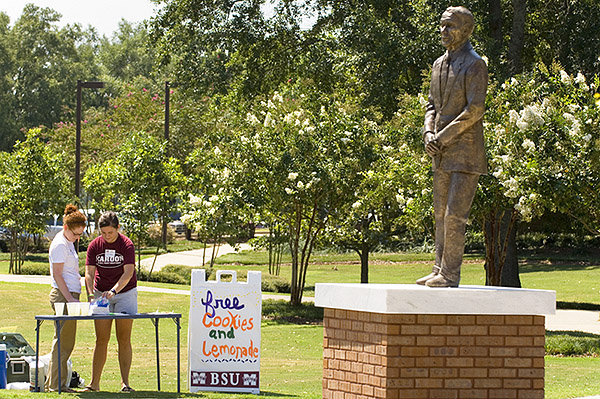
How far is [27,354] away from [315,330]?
9661 mm

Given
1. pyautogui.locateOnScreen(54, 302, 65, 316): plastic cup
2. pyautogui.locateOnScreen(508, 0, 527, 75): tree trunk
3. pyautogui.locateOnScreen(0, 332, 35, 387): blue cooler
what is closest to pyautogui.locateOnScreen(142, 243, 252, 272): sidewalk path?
pyautogui.locateOnScreen(508, 0, 527, 75): tree trunk

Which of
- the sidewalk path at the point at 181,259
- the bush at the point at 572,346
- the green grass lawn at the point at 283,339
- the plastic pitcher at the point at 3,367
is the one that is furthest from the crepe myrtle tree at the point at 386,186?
the sidewalk path at the point at 181,259

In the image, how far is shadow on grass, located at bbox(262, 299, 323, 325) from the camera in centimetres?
2147

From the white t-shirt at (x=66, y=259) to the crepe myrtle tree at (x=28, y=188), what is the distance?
22759mm

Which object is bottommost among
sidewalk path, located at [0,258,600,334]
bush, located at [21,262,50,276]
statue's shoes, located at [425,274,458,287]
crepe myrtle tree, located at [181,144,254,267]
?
sidewalk path, located at [0,258,600,334]

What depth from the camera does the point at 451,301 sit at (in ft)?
23.4

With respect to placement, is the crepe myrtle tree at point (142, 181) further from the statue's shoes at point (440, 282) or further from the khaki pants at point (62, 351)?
the statue's shoes at point (440, 282)

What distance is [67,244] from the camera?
32.6ft

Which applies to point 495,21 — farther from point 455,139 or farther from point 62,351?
point 62,351

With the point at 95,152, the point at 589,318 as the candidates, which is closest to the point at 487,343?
the point at 589,318

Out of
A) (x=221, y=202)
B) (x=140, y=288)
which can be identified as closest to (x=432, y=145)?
(x=221, y=202)

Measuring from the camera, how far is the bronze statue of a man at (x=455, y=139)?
7.79 meters

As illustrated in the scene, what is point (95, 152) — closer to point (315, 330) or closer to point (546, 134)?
point (315, 330)

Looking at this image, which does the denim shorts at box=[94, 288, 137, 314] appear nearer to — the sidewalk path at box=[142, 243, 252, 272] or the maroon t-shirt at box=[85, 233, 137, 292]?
the maroon t-shirt at box=[85, 233, 137, 292]
